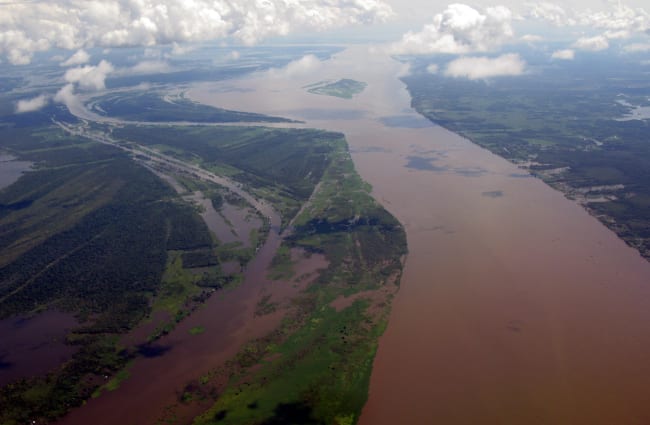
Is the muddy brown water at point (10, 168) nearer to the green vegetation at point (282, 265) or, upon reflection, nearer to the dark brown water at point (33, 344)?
the dark brown water at point (33, 344)

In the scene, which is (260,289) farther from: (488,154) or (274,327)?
(488,154)

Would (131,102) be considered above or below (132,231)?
above

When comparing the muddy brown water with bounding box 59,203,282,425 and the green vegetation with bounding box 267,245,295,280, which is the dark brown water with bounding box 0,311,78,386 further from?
the green vegetation with bounding box 267,245,295,280

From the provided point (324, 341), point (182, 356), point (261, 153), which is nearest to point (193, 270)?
point (182, 356)

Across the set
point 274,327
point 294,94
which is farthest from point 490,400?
point 294,94

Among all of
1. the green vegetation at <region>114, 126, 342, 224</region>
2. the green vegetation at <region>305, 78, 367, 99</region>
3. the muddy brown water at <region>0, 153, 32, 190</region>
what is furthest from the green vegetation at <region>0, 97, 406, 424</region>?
the green vegetation at <region>305, 78, 367, 99</region>

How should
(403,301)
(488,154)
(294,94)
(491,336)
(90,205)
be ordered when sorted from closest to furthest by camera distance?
(491,336) < (403,301) < (90,205) < (488,154) < (294,94)
